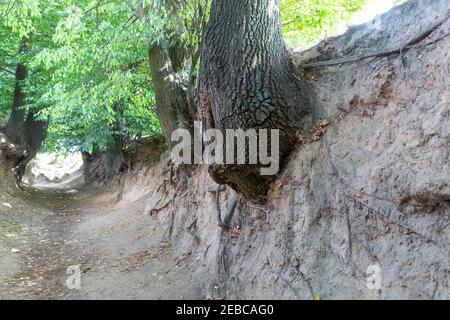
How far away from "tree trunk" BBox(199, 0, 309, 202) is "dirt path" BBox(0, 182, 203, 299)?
238 centimetres

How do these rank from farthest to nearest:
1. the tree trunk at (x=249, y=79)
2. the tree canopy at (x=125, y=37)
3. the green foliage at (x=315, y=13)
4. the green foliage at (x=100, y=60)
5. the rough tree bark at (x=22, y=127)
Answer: the rough tree bark at (x=22, y=127), the green foliage at (x=315, y=13), the green foliage at (x=100, y=60), the tree canopy at (x=125, y=37), the tree trunk at (x=249, y=79)

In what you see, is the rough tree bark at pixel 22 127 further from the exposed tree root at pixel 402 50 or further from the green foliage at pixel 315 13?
the exposed tree root at pixel 402 50

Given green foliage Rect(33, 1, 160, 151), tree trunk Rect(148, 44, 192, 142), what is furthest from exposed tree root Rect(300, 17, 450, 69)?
green foliage Rect(33, 1, 160, 151)

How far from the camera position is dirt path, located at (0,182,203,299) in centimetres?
583

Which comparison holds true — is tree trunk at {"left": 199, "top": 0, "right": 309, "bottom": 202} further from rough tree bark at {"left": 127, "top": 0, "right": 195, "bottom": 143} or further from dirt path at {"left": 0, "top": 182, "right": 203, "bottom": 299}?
rough tree bark at {"left": 127, "top": 0, "right": 195, "bottom": 143}

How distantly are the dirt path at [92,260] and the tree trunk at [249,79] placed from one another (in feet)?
7.82

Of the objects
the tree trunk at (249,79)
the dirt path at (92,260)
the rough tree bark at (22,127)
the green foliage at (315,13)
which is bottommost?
the dirt path at (92,260)

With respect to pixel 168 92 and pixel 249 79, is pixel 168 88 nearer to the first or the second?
pixel 168 92

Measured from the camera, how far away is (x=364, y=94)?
4.36 metres

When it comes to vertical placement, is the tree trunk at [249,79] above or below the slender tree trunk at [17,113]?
below

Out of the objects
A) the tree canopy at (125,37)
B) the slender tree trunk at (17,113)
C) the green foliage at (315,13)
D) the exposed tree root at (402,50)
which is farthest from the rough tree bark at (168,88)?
the slender tree trunk at (17,113)

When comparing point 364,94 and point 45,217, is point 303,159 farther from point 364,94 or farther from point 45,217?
point 45,217

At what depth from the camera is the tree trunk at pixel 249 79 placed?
15.1 ft

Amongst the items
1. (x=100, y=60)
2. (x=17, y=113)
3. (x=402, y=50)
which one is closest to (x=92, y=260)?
(x=100, y=60)
